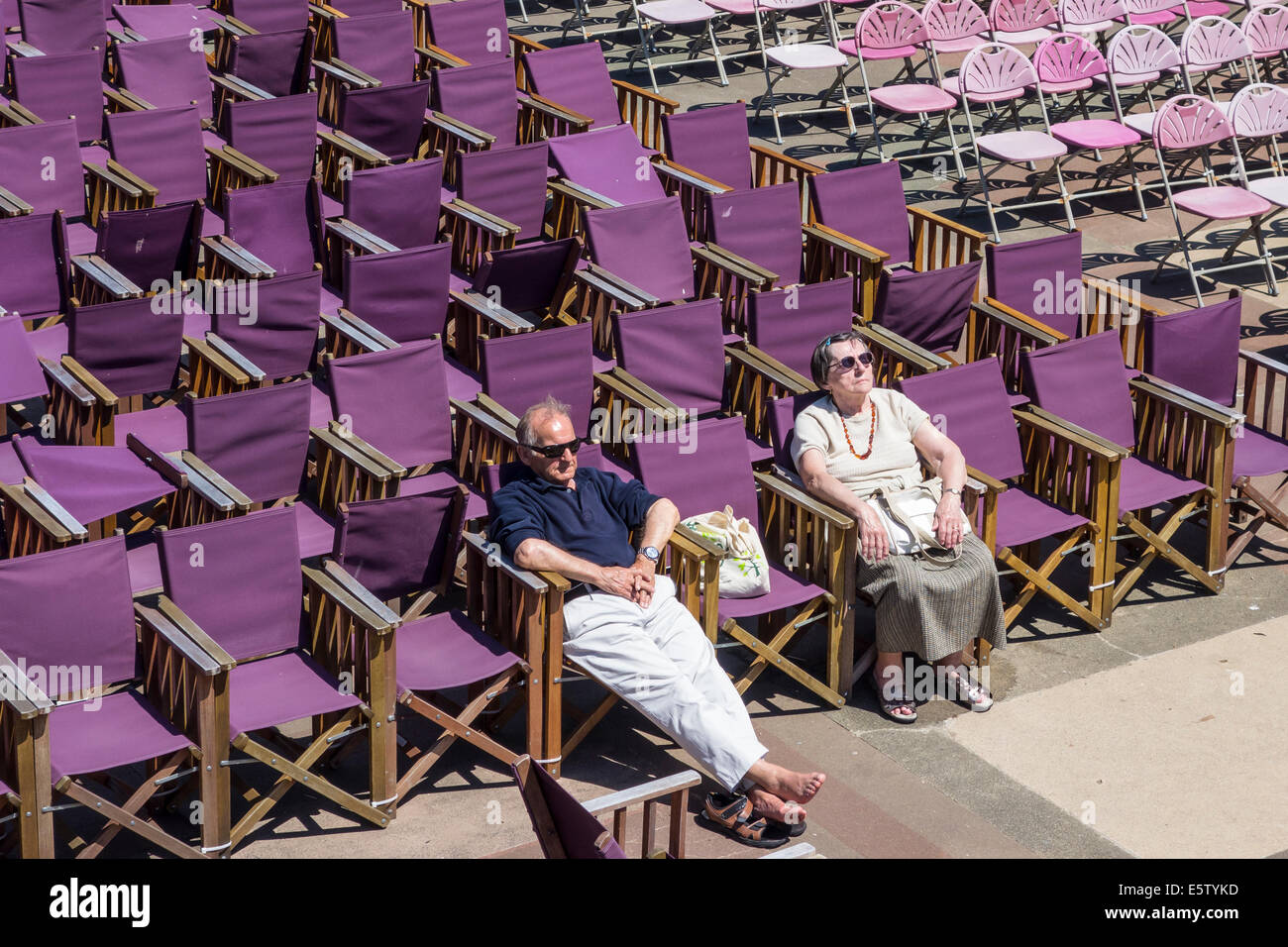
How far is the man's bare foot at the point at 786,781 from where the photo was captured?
5.72 metres

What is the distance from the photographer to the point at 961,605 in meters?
6.59

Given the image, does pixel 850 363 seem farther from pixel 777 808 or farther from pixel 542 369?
pixel 777 808

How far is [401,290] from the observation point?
8102 mm

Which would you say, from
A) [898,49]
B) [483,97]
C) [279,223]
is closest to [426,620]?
[279,223]

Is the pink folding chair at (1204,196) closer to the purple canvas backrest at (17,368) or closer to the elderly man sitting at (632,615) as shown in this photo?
the elderly man sitting at (632,615)

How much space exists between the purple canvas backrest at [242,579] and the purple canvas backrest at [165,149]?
4233mm

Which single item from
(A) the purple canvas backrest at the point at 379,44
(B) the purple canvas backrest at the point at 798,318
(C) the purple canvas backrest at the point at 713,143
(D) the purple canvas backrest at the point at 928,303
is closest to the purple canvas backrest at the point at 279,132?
(A) the purple canvas backrest at the point at 379,44

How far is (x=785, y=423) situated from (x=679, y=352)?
2.85 ft

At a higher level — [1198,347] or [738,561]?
[1198,347]

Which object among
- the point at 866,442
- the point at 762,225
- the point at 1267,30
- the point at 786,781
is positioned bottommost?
the point at 786,781

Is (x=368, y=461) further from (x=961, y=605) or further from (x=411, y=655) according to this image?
(x=961, y=605)

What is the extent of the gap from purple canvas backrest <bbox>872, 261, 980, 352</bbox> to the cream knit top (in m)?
1.30
